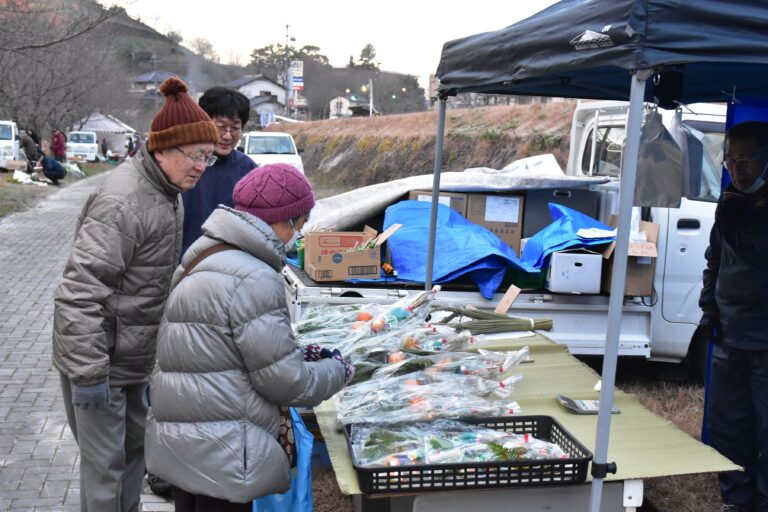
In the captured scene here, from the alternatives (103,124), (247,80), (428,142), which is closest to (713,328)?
(428,142)

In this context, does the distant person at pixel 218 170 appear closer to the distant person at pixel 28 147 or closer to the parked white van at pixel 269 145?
the parked white van at pixel 269 145

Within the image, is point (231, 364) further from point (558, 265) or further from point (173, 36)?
point (173, 36)

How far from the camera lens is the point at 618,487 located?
309cm

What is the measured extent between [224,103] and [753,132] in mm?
2727

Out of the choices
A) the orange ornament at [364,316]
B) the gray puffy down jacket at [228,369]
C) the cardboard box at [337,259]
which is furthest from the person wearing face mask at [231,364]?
the cardboard box at [337,259]

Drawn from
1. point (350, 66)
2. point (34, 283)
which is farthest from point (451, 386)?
point (350, 66)

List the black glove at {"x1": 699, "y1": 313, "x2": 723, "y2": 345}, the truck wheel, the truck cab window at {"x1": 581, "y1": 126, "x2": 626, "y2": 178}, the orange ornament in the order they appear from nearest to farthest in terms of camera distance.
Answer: the black glove at {"x1": 699, "y1": 313, "x2": 723, "y2": 345}, the orange ornament, the truck wheel, the truck cab window at {"x1": 581, "y1": 126, "x2": 626, "y2": 178}

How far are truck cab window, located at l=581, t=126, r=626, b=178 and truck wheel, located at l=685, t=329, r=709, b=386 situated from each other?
68.3 inches

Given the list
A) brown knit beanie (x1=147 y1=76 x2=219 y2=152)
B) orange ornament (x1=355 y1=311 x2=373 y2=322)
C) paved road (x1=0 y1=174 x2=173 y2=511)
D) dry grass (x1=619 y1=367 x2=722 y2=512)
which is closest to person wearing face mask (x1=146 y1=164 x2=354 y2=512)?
brown knit beanie (x1=147 y1=76 x2=219 y2=152)

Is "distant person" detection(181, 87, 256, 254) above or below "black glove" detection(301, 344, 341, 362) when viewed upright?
above

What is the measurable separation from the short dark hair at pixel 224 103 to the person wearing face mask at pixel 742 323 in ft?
8.43

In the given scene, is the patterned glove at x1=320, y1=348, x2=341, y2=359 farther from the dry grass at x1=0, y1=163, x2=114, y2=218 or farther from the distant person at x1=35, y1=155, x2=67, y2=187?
the distant person at x1=35, y1=155, x2=67, y2=187

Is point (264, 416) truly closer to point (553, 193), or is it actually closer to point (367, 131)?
point (553, 193)

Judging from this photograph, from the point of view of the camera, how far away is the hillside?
24656 millimetres
